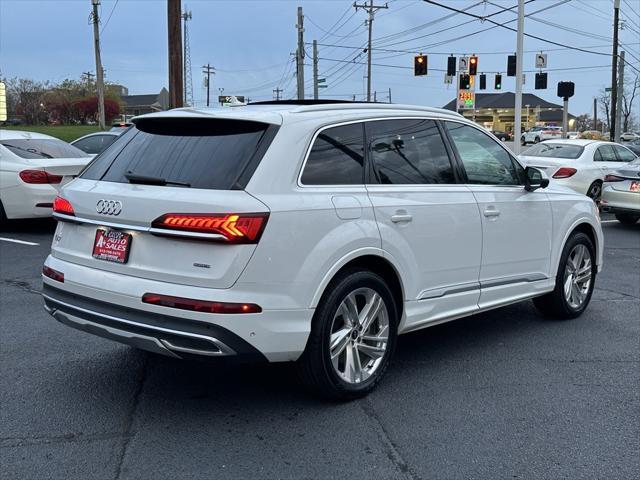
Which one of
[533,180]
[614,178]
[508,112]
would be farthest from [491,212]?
[508,112]

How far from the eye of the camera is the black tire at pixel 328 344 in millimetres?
3865

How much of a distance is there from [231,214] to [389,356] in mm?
1577

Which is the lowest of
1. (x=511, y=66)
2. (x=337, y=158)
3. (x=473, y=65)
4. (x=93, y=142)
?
(x=337, y=158)

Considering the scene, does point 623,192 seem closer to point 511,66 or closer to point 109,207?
point 109,207

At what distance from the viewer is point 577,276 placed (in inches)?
249

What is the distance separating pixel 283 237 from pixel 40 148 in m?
8.91

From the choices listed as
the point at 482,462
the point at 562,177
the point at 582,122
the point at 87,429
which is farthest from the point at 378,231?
the point at 582,122

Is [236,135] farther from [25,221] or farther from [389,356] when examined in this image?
[25,221]

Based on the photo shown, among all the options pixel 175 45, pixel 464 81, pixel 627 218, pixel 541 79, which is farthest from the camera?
pixel 541 79

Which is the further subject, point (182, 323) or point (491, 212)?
point (491, 212)

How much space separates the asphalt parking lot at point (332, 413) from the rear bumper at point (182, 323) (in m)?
0.51

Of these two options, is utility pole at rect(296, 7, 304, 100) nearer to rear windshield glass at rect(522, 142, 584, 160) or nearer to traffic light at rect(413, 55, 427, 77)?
traffic light at rect(413, 55, 427, 77)

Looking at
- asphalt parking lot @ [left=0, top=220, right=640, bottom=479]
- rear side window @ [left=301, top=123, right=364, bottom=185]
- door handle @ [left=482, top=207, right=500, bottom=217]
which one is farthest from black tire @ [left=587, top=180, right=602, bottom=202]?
rear side window @ [left=301, top=123, right=364, bottom=185]

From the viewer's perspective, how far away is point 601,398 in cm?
437
